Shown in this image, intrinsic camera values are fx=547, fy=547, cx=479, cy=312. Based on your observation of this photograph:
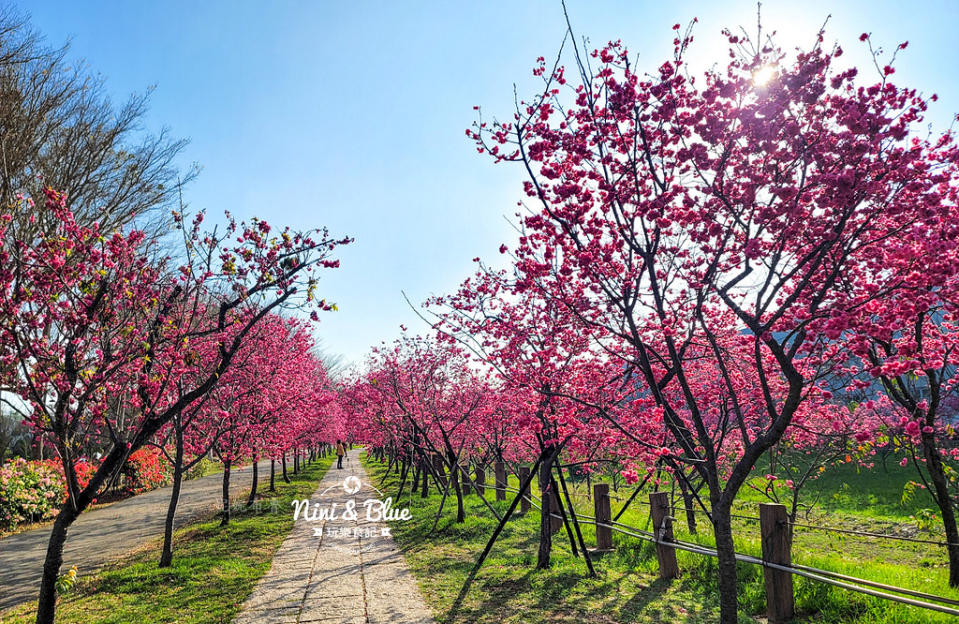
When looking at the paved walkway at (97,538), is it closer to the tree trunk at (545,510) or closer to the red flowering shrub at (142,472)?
the red flowering shrub at (142,472)

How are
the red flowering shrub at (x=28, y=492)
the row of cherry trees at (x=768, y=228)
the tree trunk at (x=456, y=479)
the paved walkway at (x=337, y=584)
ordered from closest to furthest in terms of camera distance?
1. the row of cherry trees at (x=768, y=228)
2. the paved walkway at (x=337, y=584)
3. the tree trunk at (x=456, y=479)
4. the red flowering shrub at (x=28, y=492)

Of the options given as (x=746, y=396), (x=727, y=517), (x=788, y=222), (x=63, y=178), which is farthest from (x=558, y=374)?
(x=63, y=178)

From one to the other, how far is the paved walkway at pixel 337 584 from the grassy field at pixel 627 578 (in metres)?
0.33

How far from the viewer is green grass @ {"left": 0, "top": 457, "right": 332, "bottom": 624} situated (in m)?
6.49

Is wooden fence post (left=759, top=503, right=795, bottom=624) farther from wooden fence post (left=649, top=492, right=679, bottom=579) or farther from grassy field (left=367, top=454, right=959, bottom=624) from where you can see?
wooden fence post (left=649, top=492, right=679, bottom=579)

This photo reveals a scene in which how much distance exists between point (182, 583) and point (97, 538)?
6.23 m

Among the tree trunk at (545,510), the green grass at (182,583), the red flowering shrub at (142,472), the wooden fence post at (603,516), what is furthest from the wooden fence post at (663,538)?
the red flowering shrub at (142,472)

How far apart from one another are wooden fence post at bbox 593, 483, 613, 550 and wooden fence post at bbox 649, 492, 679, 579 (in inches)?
45.0

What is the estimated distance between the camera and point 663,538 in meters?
7.26

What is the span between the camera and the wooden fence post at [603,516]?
27.9 ft

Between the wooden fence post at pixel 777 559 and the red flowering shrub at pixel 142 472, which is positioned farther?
the red flowering shrub at pixel 142 472

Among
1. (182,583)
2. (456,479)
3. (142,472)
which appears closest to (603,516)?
(456,479)

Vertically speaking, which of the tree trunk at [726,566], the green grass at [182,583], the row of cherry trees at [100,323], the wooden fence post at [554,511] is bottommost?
the green grass at [182,583]

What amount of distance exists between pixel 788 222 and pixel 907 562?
→ 823cm
